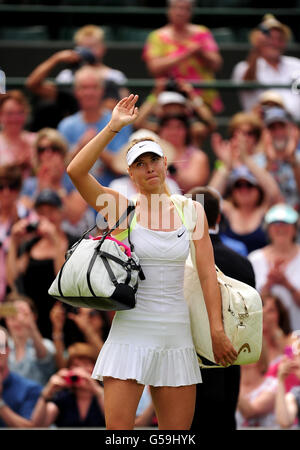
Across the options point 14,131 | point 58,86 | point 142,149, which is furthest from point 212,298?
point 58,86

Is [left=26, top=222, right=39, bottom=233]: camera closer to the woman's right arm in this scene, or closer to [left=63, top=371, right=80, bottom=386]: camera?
[left=63, top=371, right=80, bottom=386]: camera

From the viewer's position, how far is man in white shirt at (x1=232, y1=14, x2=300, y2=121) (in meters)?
7.58

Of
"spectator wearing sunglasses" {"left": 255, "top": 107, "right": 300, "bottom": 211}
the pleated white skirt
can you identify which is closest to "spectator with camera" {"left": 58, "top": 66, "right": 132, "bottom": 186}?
"spectator wearing sunglasses" {"left": 255, "top": 107, "right": 300, "bottom": 211}

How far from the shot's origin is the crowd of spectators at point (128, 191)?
5359 millimetres

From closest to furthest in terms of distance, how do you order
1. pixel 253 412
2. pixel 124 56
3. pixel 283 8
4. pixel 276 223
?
pixel 253 412 < pixel 276 223 < pixel 124 56 < pixel 283 8

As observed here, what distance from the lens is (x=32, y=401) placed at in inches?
215

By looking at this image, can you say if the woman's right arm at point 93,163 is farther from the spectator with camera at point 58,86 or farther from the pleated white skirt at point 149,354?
the spectator with camera at point 58,86

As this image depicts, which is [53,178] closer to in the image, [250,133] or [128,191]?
[128,191]

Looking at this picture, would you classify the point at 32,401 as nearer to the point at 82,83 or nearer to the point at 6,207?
the point at 6,207

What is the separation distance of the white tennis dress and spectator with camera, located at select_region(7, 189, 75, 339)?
2.67 meters

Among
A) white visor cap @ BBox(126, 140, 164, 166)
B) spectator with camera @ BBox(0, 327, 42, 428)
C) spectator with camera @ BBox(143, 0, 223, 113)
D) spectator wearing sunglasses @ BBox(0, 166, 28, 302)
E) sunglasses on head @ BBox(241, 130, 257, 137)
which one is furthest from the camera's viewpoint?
spectator with camera @ BBox(143, 0, 223, 113)

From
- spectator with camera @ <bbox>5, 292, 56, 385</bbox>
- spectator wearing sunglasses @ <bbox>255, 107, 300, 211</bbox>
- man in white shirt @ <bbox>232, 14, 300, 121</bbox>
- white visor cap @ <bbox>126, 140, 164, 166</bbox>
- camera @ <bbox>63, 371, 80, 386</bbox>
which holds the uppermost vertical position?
man in white shirt @ <bbox>232, 14, 300, 121</bbox>

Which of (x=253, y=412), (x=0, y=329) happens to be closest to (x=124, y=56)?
(x=0, y=329)
